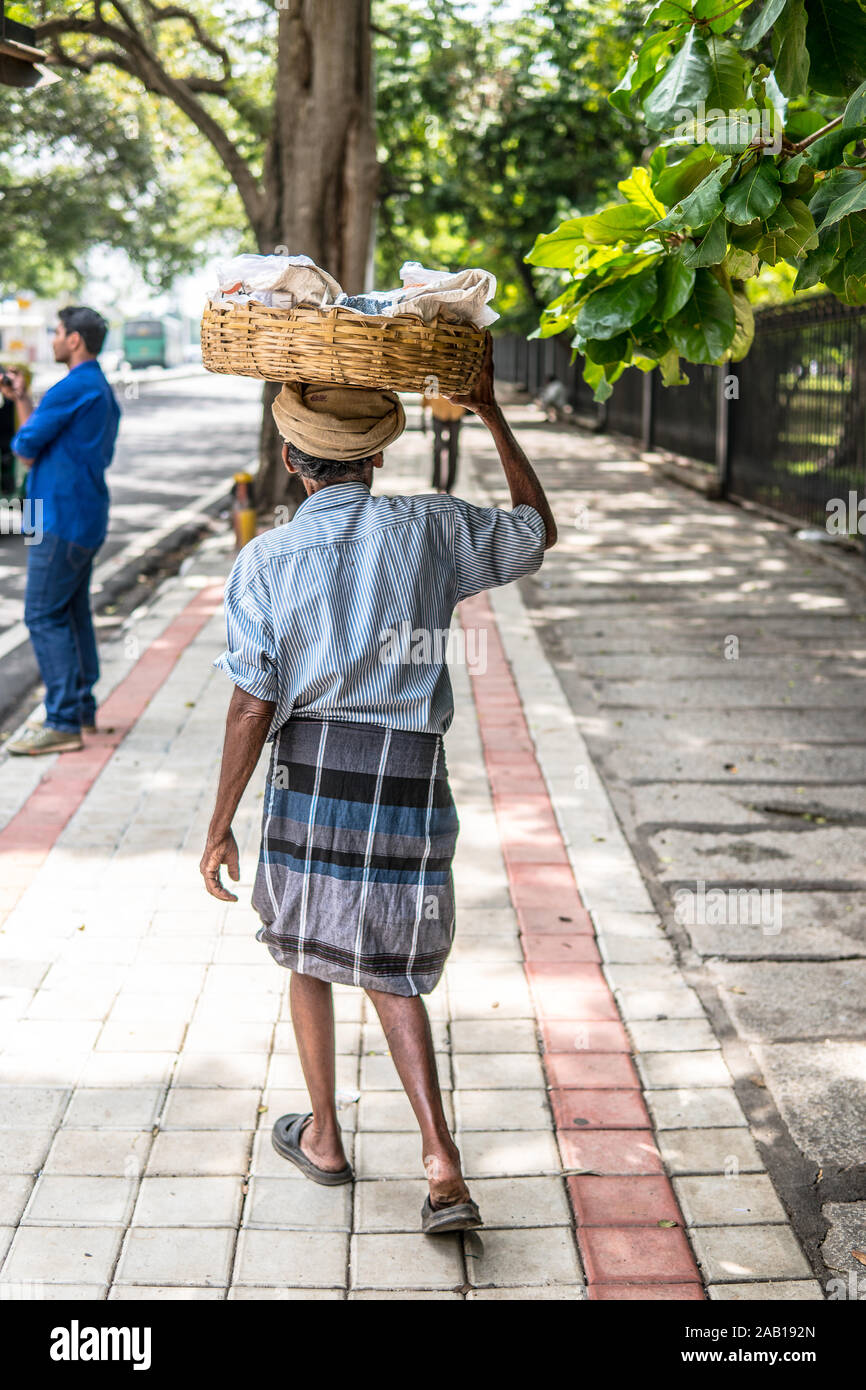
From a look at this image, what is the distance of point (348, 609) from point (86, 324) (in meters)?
3.79

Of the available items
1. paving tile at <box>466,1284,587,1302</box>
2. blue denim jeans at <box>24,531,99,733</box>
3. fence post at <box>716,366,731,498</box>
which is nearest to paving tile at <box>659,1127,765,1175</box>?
paving tile at <box>466,1284,587,1302</box>

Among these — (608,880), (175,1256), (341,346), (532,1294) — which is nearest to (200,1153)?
(175,1256)

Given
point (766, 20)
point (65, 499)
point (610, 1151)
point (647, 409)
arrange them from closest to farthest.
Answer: point (766, 20), point (610, 1151), point (65, 499), point (647, 409)

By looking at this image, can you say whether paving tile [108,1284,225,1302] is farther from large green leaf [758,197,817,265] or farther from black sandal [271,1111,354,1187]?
large green leaf [758,197,817,265]

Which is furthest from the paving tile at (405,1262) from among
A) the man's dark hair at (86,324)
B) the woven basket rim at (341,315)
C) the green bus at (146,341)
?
the green bus at (146,341)

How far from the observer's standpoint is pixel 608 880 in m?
5.01

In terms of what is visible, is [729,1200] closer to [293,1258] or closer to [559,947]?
[293,1258]

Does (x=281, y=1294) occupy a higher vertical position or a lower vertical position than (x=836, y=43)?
lower

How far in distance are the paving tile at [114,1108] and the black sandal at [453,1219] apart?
0.81 meters

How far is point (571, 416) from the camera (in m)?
29.7

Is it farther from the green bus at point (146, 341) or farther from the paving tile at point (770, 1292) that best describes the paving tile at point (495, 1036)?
the green bus at point (146, 341)

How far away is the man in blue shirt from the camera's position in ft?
20.1

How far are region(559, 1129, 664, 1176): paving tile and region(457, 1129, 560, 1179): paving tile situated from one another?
0.04 m
